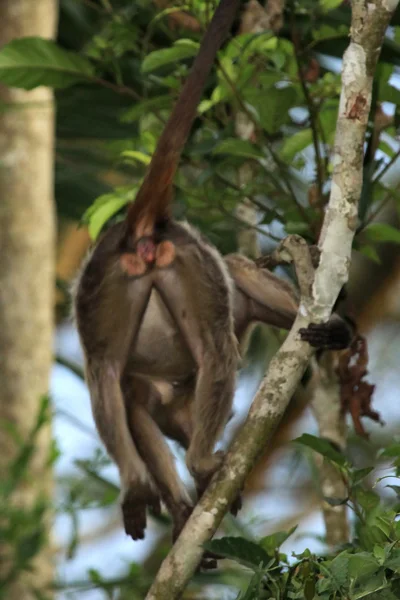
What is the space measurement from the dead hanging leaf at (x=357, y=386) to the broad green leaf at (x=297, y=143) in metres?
0.55

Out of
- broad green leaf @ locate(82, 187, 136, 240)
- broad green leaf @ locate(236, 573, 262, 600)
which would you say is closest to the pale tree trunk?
broad green leaf @ locate(82, 187, 136, 240)

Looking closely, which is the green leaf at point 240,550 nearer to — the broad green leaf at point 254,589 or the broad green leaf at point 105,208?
the broad green leaf at point 254,589

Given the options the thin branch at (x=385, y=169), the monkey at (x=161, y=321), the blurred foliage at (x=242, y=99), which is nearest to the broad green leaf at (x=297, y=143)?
the blurred foliage at (x=242, y=99)

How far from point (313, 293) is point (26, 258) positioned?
98.7 inches

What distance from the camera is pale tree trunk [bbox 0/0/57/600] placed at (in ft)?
15.9

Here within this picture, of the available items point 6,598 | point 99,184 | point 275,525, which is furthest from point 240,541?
point 275,525

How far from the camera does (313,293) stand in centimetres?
263

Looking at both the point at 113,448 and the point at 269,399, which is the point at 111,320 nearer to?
the point at 113,448

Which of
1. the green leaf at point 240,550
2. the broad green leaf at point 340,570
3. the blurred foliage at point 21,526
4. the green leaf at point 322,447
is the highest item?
the broad green leaf at point 340,570

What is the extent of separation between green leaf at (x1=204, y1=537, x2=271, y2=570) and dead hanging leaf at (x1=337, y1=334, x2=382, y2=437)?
927 millimetres

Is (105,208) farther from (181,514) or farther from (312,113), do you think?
(181,514)

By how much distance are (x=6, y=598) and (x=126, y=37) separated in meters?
2.30

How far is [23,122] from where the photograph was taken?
4977 mm

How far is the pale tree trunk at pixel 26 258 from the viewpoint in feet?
15.9
